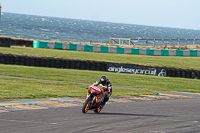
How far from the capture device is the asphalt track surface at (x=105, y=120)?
861cm

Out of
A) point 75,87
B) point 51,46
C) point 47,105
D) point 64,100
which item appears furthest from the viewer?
point 51,46

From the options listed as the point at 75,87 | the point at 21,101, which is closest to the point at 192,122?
the point at 21,101

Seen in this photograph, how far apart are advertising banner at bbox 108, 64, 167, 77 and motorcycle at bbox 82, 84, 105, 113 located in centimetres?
1789

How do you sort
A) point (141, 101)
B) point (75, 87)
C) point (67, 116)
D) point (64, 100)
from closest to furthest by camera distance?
point (67, 116) → point (64, 100) → point (141, 101) → point (75, 87)

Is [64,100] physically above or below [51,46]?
below

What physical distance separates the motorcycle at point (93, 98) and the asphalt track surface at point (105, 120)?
247mm

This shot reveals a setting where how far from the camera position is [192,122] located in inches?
415

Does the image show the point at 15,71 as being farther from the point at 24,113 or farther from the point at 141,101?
the point at 24,113

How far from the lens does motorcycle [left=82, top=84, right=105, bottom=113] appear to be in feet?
36.8

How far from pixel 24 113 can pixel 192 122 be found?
4736 millimetres

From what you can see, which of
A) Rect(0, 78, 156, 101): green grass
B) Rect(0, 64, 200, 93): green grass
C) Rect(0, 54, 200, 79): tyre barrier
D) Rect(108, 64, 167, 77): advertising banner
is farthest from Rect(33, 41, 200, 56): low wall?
Rect(0, 78, 156, 101): green grass

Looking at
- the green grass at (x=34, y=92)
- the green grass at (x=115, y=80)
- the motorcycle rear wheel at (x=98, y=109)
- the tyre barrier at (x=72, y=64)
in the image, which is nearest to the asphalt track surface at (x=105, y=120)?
the motorcycle rear wheel at (x=98, y=109)

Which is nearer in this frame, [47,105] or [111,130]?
[111,130]

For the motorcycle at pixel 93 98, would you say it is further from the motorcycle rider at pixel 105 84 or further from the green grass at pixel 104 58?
the green grass at pixel 104 58
